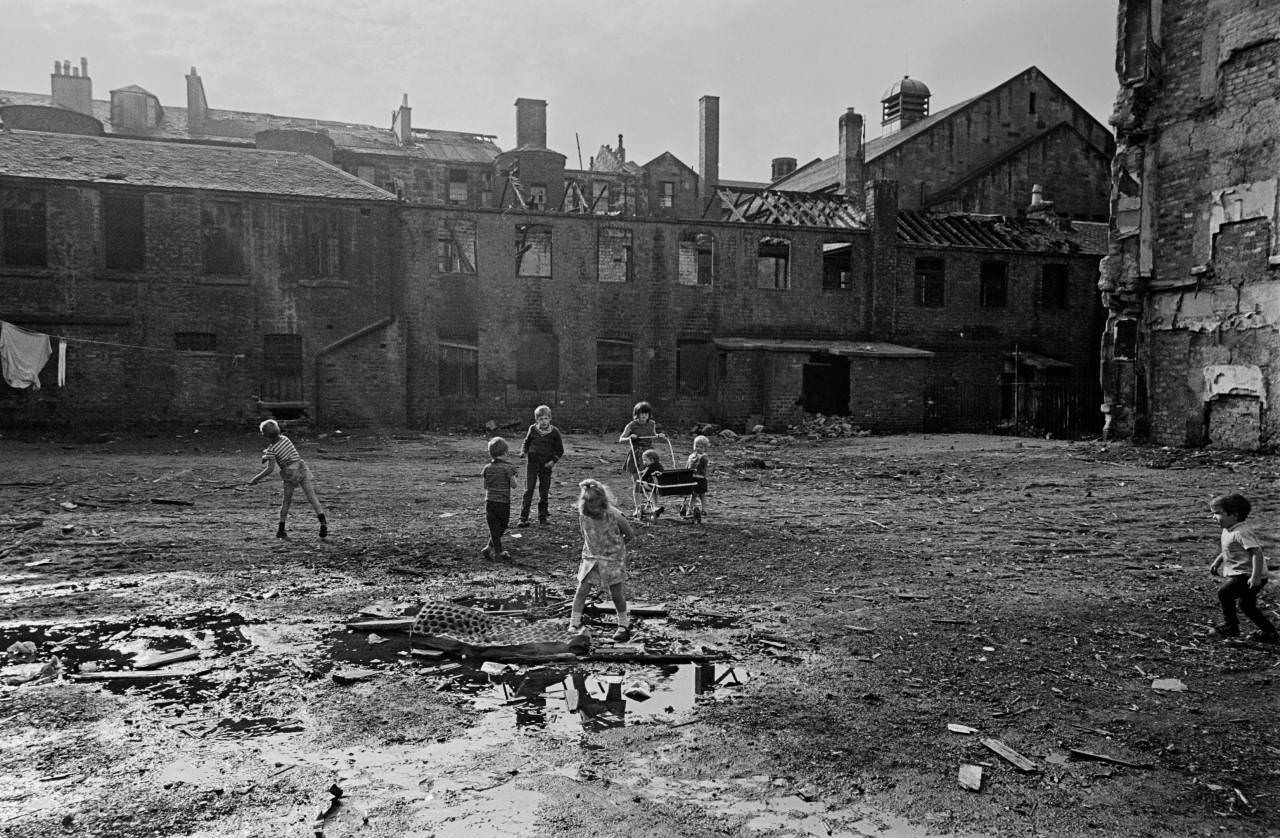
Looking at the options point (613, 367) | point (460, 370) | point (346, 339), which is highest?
point (346, 339)

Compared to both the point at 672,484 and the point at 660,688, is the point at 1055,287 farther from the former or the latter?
the point at 660,688

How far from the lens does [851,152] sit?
35844 mm

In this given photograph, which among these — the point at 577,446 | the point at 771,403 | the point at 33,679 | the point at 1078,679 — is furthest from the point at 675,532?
the point at 771,403

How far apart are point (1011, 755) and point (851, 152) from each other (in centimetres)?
3447

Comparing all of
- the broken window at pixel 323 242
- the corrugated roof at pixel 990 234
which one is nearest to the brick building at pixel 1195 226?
the corrugated roof at pixel 990 234

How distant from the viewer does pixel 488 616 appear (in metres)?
6.67

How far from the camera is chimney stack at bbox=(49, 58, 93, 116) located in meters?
38.9

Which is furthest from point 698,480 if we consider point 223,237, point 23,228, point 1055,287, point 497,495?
point 1055,287

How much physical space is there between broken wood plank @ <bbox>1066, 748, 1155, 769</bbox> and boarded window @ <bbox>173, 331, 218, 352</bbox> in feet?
78.4

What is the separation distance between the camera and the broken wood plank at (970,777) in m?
4.16

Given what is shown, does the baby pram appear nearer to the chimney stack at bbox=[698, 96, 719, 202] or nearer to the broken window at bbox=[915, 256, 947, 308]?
the broken window at bbox=[915, 256, 947, 308]

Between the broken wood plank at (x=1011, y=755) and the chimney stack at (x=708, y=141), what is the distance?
3583cm

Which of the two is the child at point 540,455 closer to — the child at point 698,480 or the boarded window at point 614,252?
the child at point 698,480

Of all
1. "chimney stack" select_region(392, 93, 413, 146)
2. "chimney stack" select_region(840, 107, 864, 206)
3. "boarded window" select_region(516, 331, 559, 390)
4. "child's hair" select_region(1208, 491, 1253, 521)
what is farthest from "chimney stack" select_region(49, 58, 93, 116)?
"child's hair" select_region(1208, 491, 1253, 521)
